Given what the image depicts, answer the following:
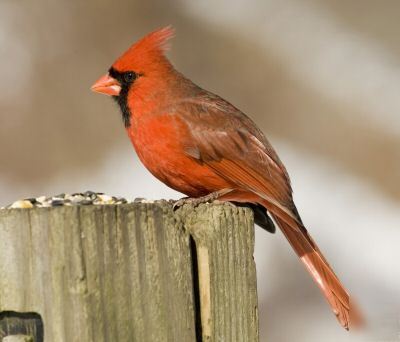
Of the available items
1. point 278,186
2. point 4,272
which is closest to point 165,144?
point 278,186

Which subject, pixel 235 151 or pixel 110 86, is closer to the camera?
pixel 235 151

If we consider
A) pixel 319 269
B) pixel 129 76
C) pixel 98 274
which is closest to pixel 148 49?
pixel 129 76

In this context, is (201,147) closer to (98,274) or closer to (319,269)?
(319,269)

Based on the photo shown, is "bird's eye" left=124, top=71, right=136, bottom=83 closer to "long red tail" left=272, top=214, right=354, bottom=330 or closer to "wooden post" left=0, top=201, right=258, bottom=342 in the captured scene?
"long red tail" left=272, top=214, right=354, bottom=330

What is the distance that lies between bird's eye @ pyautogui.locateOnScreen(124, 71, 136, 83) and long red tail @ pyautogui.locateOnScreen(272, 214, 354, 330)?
2.69 feet

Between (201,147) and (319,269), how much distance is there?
2.02ft

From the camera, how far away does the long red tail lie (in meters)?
2.80

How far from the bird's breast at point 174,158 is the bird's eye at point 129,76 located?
314mm

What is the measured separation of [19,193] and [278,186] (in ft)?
9.40

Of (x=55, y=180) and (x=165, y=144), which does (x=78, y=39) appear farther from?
(x=165, y=144)

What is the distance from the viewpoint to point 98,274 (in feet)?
5.58

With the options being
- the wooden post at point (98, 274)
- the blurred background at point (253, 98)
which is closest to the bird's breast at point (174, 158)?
the wooden post at point (98, 274)

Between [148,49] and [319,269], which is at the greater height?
[148,49]

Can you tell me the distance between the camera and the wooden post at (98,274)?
1679mm
